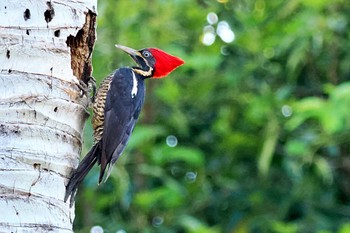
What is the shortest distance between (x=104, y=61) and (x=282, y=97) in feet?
3.84

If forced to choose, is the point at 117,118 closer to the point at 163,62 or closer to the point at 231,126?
the point at 163,62

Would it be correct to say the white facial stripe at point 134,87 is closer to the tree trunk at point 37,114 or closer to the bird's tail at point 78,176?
the bird's tail at point 78,176

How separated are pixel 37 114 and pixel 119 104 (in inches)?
37.4

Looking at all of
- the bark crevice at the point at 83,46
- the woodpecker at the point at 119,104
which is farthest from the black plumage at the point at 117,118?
the bark crevice at the point at 83,46

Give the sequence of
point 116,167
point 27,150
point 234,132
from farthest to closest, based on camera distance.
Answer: point 234,132, point 116,167, point 27,150

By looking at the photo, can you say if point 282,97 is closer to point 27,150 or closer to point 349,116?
point 349,116

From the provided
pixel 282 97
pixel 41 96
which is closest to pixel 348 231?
pixel 282 97

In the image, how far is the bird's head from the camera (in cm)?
457

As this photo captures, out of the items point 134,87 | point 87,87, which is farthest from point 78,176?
point 134,87

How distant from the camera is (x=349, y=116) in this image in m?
5.78

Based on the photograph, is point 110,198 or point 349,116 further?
point 110,198

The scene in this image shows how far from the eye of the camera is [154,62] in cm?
470

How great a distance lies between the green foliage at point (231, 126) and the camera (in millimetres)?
6414

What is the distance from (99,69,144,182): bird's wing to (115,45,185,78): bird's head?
0.13m
